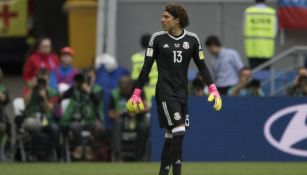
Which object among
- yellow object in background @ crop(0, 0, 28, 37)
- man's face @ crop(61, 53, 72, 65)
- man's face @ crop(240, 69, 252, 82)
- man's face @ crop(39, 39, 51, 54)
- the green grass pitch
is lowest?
the green grass pitch

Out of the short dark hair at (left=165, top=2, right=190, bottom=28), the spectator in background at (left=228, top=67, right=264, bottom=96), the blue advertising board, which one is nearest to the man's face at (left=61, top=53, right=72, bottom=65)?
the blue advertising board

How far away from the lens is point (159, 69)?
16234 mm

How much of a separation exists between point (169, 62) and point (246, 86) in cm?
614

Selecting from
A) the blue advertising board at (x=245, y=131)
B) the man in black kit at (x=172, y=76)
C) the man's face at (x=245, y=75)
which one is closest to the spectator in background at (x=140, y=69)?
the blue advertising board at (x=245, y=131)

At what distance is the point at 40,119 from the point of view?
22.1 metres

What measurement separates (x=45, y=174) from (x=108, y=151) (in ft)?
12.9

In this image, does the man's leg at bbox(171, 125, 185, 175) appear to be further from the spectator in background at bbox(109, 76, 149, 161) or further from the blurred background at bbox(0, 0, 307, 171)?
the spectator in background at bbox(109, 76, 149, 161)

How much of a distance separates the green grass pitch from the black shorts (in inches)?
86.7

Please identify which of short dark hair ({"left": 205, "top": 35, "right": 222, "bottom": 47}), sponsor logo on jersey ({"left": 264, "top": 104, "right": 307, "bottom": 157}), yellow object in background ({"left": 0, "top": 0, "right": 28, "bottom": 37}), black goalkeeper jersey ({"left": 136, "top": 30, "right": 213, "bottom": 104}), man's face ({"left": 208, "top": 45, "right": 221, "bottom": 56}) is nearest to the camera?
black goalkeeper jersey ({"left": 136, "top": 30, "right": 213, "bottom": 104})

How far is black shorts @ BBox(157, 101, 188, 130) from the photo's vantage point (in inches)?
634

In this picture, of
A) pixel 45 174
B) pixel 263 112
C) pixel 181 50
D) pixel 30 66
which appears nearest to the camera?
pixel 181 50

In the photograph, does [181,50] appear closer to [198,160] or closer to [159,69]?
[159,69]

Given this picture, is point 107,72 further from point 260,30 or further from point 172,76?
point 172,76

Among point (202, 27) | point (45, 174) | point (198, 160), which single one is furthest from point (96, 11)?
point (45, 174)
